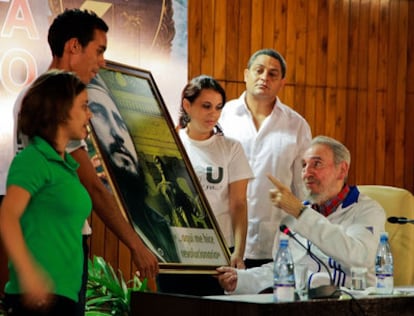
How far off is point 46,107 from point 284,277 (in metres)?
1.12

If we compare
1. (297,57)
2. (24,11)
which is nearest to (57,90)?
(24,11)

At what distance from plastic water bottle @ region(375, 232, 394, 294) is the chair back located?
1.92ft

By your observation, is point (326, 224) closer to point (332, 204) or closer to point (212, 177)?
point (332, 204)

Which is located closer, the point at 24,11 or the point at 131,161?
the point at 131,161

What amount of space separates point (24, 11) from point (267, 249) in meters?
2.21

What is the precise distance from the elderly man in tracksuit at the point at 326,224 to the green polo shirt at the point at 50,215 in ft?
4.66

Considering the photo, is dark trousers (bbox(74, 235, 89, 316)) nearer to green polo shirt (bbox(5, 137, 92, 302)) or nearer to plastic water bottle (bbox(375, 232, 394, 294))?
green polo shirt (bbox(5, 137, 92, 302))

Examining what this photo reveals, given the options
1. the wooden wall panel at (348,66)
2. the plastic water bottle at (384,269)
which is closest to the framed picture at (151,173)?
the plastic water bottle at (384,269)

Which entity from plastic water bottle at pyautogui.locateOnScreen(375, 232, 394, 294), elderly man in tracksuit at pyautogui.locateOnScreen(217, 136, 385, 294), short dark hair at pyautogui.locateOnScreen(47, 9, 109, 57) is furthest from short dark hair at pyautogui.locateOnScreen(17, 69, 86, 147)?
plastic water bottle at pyautogui.locateOnScreen(375, 232, 394, 294)

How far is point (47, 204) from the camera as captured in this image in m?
2.80

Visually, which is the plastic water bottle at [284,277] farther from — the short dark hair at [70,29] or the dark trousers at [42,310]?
the short dark hair at [70,29]

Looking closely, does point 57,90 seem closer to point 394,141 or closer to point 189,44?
point 189,44

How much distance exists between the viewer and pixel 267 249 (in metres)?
5.44

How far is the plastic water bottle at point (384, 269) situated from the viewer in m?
3.78
